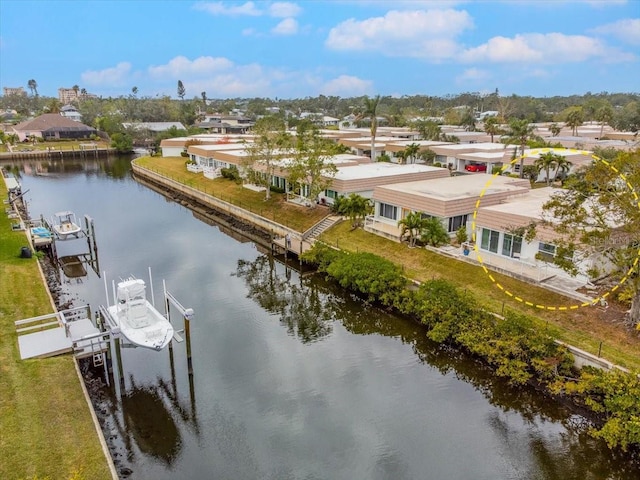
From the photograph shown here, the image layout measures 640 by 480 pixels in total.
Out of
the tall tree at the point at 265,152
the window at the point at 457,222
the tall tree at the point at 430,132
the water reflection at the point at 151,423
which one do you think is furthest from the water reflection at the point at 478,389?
the tall tree at the point at 430,132

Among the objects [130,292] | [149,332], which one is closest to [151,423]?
[149,332]

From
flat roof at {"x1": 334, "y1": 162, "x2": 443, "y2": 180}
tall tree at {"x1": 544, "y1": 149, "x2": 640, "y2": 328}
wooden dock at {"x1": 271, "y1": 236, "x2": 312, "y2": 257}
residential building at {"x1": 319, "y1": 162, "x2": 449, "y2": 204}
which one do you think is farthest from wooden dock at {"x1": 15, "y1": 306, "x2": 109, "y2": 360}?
flat roof at {"x1": 334, "y1": 162, "x2": 443, "y2": 180}

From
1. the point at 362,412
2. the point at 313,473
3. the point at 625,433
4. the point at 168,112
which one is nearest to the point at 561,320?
the point at 625,433

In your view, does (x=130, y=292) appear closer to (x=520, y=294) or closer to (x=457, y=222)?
(x=520, y=294)

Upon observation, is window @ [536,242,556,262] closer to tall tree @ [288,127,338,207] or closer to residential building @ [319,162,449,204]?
residential building @ [319,162,449,204]

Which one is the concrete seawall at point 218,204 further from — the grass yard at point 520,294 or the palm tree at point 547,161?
the palm tree at point 547,161
